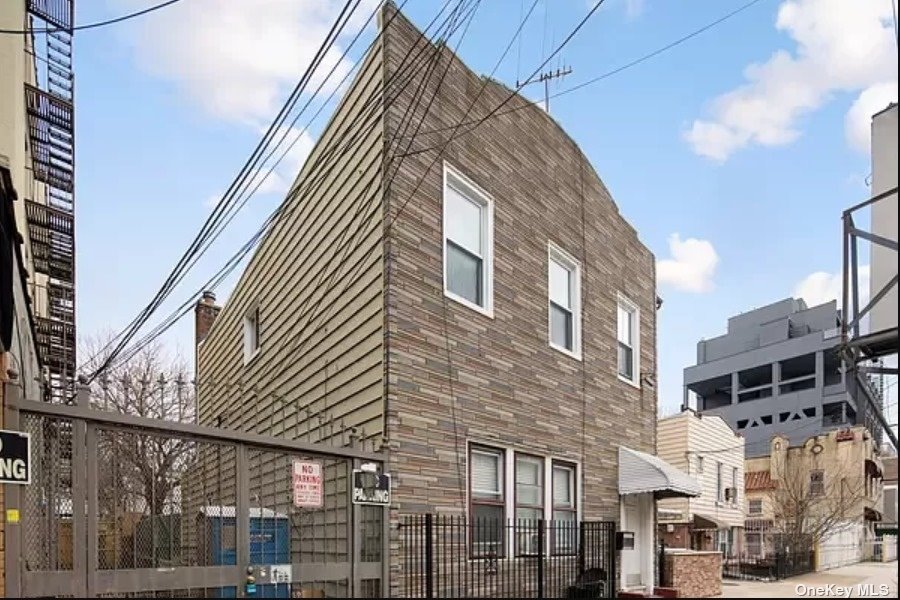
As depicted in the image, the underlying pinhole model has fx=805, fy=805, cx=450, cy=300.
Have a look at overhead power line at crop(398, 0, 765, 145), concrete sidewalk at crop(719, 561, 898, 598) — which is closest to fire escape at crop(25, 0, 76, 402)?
overhead power line at crop(398, 0, 765, 145)

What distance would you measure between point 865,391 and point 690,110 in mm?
8732

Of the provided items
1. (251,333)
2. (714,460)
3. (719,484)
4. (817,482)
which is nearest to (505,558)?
(251,333)

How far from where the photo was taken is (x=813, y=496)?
29.8 metres

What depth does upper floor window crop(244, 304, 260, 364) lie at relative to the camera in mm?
12305

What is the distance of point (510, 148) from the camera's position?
962 cm

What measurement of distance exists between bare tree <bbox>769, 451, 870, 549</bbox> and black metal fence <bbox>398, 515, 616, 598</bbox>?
51.5 ft

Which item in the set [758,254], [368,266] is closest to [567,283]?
[368,266]

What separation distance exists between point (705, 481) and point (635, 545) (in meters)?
14.2

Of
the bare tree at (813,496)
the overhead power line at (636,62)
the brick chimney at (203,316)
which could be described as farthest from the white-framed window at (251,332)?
the bare tree at (813,496)

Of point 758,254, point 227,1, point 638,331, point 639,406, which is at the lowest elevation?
point 639,406

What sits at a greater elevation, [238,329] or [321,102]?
[321,102]

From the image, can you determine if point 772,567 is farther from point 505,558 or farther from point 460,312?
point 460,312

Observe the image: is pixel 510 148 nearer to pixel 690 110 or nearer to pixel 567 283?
pixel 567 283

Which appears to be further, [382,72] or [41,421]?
[382,72]
